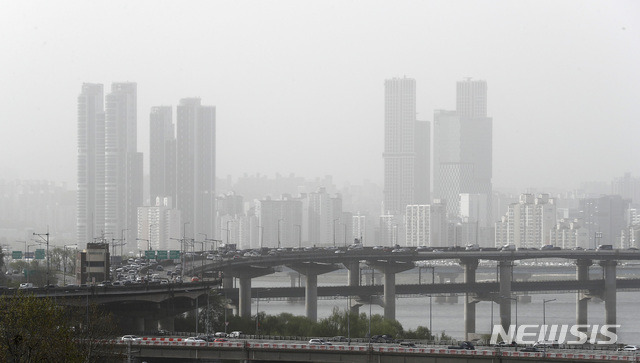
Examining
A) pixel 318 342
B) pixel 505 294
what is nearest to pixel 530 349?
pixel 318 342

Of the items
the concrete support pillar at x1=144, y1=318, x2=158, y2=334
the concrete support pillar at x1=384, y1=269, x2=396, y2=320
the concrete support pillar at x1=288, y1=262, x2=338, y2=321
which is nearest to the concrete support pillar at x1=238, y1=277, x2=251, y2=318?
the concrete support pillar at x1=288, y1=262, x2=338, y2=321

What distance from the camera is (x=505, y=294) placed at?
89125mm

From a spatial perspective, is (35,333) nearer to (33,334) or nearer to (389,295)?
(33,334)

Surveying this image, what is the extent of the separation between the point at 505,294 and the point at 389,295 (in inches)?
315

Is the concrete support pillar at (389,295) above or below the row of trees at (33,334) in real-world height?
below

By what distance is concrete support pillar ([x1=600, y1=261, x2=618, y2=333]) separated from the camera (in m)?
90.5

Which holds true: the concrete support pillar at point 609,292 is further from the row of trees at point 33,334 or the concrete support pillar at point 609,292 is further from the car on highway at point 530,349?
the row of trees at point 33,334

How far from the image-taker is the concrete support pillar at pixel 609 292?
90.5m

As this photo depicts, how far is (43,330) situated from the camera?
2552 centimetres

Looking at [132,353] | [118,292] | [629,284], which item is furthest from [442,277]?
[132,353]

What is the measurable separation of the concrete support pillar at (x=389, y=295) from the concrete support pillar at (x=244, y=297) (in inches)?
369

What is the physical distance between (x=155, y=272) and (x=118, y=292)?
25103 millimetres

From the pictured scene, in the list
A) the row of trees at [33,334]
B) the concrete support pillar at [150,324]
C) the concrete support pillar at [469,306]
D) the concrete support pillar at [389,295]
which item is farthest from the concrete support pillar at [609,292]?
the row of trees at [33,334]

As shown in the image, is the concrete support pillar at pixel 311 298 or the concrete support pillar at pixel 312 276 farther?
the concrete support pillar at pixel 312 276
